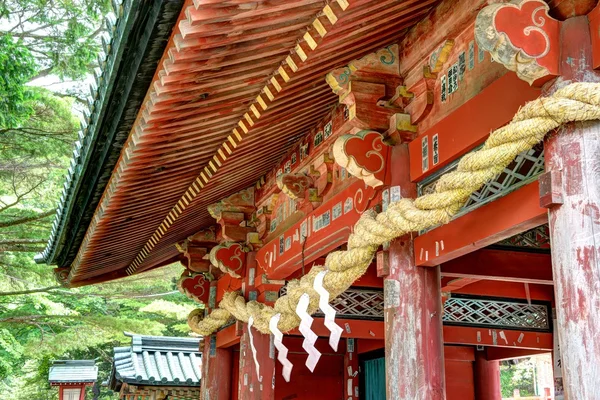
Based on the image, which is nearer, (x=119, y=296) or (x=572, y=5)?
(x=572, y=5)

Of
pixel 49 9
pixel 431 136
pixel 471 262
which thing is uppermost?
pixel 49 9

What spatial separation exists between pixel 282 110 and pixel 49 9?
1002 centimetres

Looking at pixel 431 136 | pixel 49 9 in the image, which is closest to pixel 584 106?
pixel 431 136

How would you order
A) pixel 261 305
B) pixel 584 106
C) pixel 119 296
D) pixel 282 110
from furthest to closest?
pixel 119 296, pixel 261 305, pixel 282 110, pixel 584 106

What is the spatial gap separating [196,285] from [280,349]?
4914mm

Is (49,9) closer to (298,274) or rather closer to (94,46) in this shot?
(94,46)

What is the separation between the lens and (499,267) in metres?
5.51

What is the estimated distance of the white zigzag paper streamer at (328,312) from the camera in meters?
4.32

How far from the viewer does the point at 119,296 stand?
17.1m

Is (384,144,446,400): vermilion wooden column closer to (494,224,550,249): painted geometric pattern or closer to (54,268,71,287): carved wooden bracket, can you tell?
(494,224,550,249): painted geometric pattern

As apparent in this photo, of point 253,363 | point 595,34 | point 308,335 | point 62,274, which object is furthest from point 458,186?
point 62,274

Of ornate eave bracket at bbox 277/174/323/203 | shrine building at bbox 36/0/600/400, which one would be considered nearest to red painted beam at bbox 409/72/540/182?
shrine building at bbox 36/0/600/400

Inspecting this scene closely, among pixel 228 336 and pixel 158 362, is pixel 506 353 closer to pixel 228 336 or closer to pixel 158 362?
pixel 228 336

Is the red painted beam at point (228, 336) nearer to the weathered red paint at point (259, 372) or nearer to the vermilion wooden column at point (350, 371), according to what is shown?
the weathered red paint at point (259, 372)
